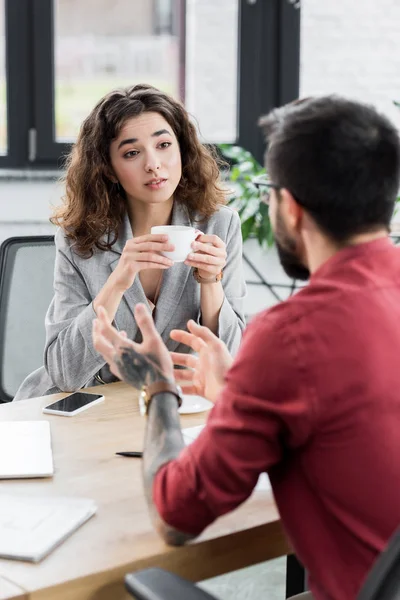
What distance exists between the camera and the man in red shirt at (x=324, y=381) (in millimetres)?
1000

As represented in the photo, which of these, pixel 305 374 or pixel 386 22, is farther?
pixel 386 22

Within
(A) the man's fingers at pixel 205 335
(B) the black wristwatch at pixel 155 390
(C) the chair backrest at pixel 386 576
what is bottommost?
(C) the chair backrest at pixel 386 576

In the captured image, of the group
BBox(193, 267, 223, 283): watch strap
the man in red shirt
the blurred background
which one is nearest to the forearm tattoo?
the man in red shirt

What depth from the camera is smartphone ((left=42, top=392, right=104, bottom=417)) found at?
1711 millimetres

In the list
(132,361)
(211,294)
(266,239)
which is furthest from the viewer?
(266,239)

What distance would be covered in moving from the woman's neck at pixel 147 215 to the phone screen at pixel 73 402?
56 cm

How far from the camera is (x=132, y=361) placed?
4.15 feet

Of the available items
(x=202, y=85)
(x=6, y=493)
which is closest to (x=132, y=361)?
(x=6, y=493)

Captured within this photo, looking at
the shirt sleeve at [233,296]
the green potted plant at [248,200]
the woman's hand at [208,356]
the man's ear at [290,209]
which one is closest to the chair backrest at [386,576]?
the man's ear at [290,209]

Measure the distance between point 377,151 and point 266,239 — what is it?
107 inches

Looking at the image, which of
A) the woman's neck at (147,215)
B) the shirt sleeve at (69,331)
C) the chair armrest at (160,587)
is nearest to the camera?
the chair armrest at (160,587)

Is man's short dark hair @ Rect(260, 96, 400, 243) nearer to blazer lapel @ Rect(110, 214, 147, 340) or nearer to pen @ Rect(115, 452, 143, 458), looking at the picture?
pen @ Rect(115, 452, 143, 458)

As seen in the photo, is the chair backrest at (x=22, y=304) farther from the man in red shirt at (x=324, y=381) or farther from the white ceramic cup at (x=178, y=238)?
the man in red shirt at (x=324, y=381)

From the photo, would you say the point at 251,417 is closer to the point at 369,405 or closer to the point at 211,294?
the point at 369,405
